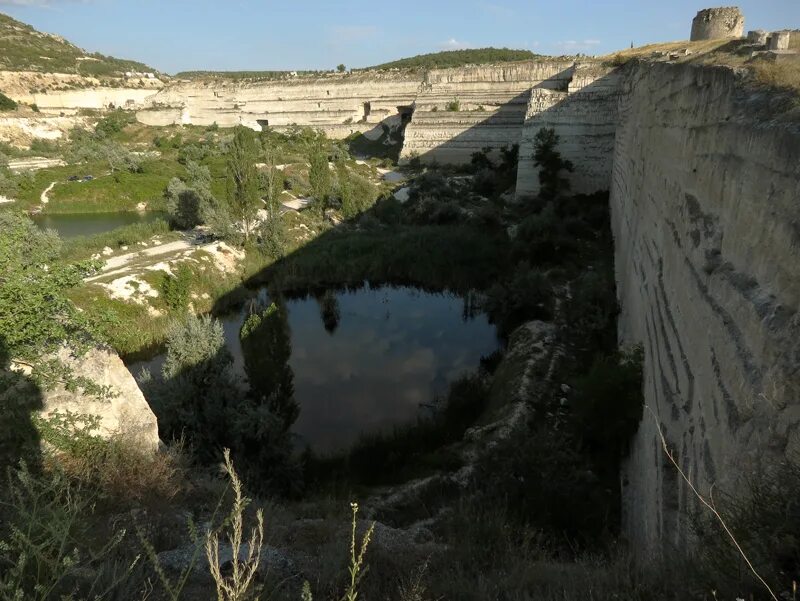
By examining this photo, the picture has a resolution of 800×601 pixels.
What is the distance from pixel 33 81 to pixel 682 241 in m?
58.0

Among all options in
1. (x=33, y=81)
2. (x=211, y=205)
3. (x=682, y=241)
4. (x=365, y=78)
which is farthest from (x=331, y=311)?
(x=33, y=81)

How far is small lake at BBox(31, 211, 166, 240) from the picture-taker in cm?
1798

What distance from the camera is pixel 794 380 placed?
4.61 feet

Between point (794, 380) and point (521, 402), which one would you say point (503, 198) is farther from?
point (794, 380)

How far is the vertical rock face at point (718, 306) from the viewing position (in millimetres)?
1585

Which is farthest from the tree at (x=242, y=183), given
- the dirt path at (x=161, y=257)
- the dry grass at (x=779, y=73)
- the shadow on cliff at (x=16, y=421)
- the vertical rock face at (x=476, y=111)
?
the vertical rock face at (x=476, y=111)

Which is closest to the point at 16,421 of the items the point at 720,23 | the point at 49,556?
the point at 49,556

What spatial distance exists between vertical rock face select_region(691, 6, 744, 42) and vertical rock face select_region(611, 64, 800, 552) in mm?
8527

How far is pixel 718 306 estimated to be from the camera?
215 cm


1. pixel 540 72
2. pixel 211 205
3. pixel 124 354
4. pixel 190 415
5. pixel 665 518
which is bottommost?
pixel 124 354

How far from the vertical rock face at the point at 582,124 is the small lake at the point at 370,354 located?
292 inches

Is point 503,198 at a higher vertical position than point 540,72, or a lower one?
lower

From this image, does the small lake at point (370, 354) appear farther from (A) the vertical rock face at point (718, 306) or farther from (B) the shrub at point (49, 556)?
(B) the shrub at point (49, 556)

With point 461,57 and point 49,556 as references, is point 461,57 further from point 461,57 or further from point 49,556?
point 49,556
